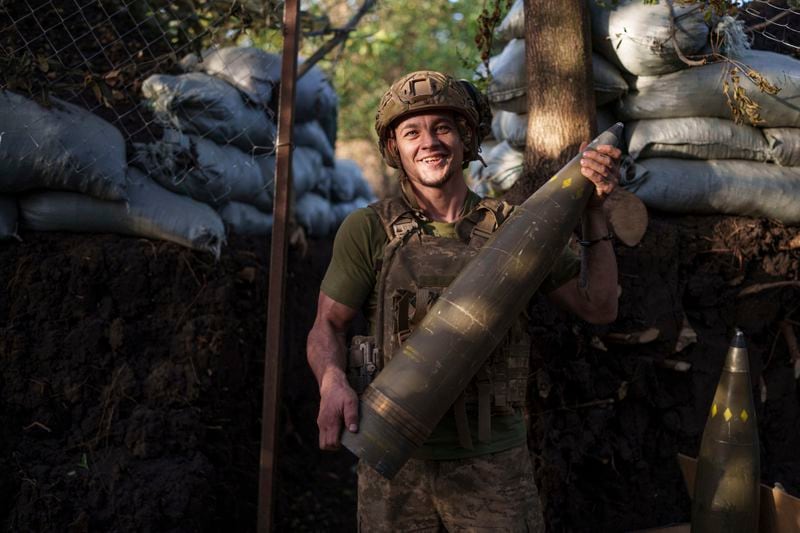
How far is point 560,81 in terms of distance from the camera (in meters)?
3.68

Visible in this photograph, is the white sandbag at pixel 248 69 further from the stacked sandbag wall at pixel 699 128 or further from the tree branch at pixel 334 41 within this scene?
the stacked sandbag wall at pixel 699 128

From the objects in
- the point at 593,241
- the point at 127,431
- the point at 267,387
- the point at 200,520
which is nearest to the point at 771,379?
the point at 593,241

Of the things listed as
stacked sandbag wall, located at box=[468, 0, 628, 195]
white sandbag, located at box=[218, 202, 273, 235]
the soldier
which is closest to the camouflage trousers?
the soldier

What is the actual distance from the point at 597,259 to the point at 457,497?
832 mm

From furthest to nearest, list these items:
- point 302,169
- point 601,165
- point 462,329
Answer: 1. point 302,169
2. point 601,165
3. point 462,329

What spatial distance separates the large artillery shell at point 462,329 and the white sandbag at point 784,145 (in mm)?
2068

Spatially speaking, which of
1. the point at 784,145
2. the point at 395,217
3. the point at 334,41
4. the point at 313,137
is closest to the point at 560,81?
the point at 784,145

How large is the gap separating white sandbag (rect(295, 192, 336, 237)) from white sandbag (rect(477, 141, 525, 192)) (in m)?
1.79

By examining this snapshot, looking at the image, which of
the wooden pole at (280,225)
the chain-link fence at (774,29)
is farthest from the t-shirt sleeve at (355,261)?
the chain-link fence at (774,29)

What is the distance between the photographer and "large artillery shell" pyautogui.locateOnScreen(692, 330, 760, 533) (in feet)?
8.59

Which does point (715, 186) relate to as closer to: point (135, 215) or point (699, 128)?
point (699, 128)

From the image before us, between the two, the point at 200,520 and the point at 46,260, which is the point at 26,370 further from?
the point at 200,520

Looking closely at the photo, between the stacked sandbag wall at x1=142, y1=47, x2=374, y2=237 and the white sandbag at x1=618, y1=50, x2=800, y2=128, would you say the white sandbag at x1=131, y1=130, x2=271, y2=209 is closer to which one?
the stacked sandbag wall at x1=142, y1=47, x2=374, y2=237

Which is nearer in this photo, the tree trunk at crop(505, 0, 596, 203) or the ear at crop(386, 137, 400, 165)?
the ear at crop(386, 137, 400, 165)
